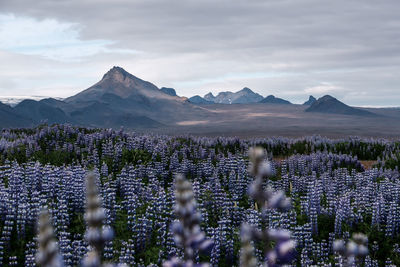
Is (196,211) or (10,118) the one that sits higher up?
(10,118)

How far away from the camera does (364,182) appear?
16.6 metres

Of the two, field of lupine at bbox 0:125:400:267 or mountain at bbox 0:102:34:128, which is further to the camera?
mountain at bbox 0:102:34:128

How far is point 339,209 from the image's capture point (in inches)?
451

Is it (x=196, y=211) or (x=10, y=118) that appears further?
(x=10, y=118)

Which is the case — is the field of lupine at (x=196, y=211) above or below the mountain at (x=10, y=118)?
below

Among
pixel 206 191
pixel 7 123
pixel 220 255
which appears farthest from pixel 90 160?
pixel 7 123

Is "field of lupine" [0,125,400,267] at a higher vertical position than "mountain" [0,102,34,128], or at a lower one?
lower

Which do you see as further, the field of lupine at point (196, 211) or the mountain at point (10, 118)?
the mountain at point (10, 118)

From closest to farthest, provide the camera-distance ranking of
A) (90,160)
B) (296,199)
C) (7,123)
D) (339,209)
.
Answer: (339,209) < (296,199) < (90,160) < (7,123)

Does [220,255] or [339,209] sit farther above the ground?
[339,209]

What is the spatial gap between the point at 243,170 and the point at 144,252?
8093mm

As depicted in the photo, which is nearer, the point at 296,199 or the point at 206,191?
the point at 206,191

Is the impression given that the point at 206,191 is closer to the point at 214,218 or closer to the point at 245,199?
the point at 214,218

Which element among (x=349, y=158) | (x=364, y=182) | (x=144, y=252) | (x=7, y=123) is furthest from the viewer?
(x=7, y=123)
